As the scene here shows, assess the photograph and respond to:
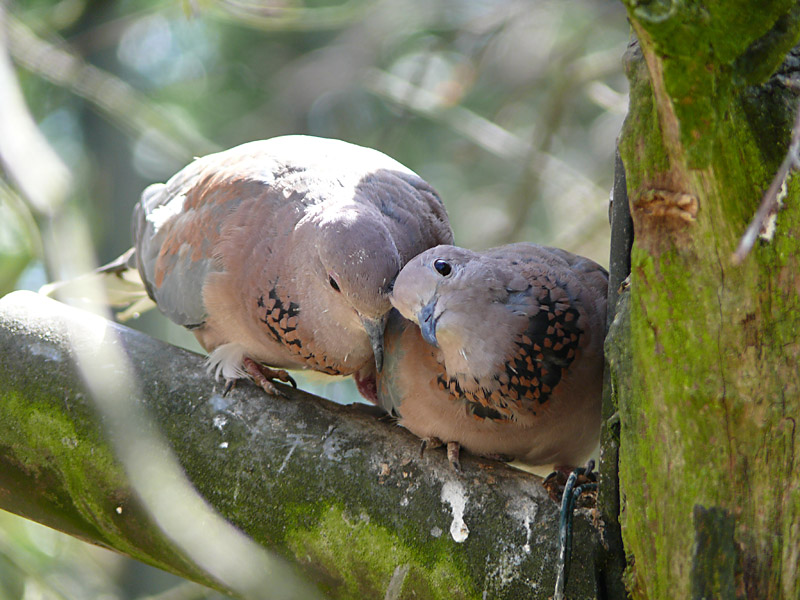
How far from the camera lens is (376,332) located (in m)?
2.56

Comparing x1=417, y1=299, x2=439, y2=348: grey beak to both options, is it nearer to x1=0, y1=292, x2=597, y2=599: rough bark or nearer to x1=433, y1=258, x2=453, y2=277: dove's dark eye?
x1=433, y1=258, x2=453, y2=277: dove's dark eye

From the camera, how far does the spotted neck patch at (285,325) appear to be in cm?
271

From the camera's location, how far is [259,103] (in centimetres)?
651

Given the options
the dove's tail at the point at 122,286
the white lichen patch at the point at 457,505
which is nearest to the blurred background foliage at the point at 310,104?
the dove's tail at the point at 122,286

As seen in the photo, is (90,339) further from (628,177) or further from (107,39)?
(107,39)

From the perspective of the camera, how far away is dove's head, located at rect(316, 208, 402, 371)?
2.47 m

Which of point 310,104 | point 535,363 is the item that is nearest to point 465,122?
point 310,104

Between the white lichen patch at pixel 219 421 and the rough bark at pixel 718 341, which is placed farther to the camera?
the white lichen patch at pixel 219 421

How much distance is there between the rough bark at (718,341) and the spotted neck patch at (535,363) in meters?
0.56

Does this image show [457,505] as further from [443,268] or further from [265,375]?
[265,375]

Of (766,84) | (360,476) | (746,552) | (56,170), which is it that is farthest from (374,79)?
(746,552)

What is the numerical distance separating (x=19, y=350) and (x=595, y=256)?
2.88 meters

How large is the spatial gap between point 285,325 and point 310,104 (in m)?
3.41

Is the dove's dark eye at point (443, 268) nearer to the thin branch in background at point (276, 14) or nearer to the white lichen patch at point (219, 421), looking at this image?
the white lichen patch at point (219, 421)
